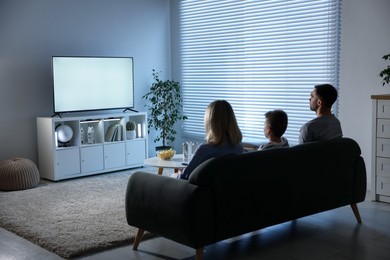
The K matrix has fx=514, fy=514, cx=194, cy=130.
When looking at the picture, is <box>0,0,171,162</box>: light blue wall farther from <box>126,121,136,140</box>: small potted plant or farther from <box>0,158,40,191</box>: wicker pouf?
<box>126,121,136,140</box>: small potted plant

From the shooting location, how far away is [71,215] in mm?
4613

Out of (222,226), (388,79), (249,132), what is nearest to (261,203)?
(222,226)

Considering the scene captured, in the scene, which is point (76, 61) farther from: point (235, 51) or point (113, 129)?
point (235, 51)

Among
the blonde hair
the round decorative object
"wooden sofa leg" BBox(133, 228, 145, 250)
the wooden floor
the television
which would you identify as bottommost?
the wooden floor

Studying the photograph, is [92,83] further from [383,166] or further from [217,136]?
[383,166]


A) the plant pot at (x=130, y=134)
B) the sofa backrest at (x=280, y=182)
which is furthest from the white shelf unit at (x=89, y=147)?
the sofa backrest at (x=280, y=182)

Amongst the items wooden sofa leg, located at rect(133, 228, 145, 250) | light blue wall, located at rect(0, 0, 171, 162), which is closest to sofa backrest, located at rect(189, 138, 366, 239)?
wooden sofa leg, located at rect(133, 228, 145, 250)

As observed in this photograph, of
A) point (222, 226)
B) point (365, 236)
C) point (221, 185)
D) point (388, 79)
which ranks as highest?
point (388, 79)

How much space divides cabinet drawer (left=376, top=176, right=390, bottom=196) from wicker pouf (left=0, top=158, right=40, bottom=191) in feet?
12.1

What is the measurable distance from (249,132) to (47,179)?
261cm

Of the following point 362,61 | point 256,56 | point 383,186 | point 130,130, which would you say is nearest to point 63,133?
point 130,130

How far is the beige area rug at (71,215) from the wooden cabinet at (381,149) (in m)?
2.39

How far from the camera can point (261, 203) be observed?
355cm

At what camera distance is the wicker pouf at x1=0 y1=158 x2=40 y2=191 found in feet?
18.5
